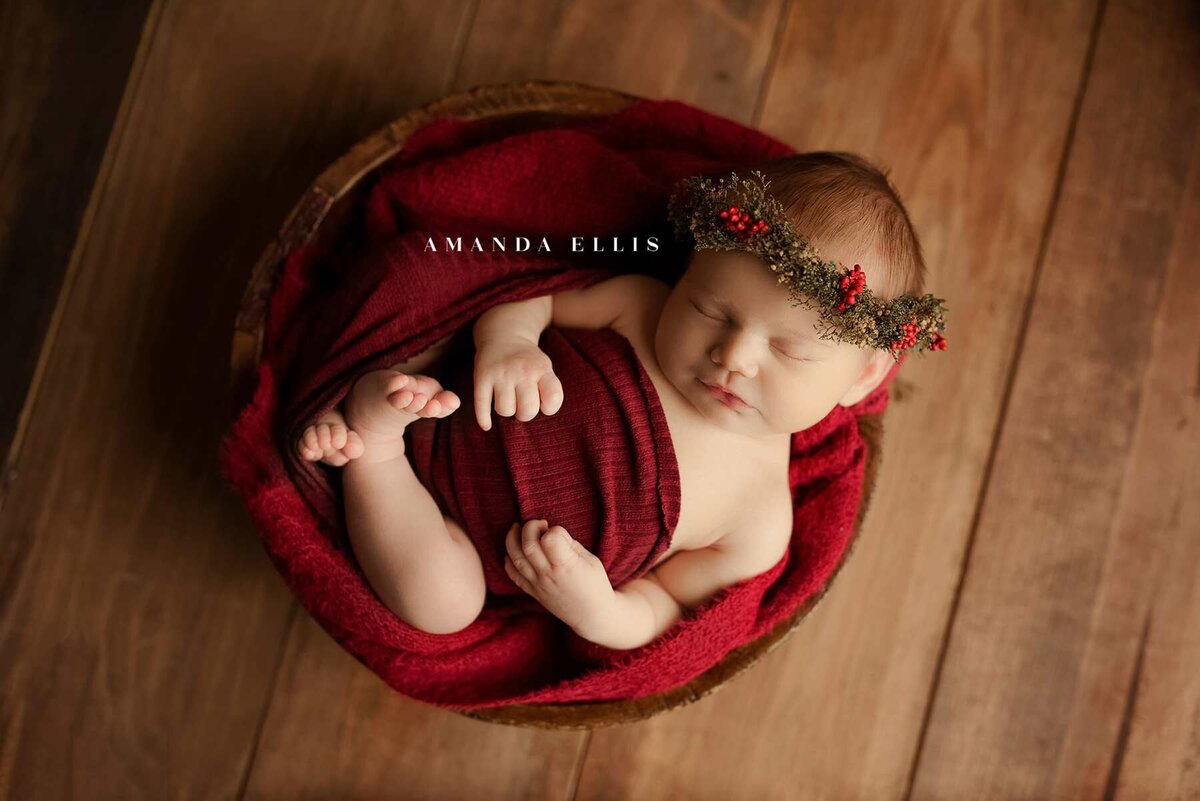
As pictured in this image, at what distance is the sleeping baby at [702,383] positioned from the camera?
98cm

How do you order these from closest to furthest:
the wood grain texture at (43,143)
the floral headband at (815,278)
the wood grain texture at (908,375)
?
the floral headband at (815,278) → the wood grain texture at (43,143) → the wood grain texture at (908,375)

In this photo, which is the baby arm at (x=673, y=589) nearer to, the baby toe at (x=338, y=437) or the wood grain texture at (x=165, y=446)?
the baby toe at (x=338, y=437)

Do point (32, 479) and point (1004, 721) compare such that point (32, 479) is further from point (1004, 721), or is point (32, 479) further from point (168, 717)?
point (1004, 721)

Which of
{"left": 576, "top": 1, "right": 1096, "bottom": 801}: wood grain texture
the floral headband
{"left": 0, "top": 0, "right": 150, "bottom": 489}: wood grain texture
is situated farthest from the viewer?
{"left": 576, "top": 1, "right": 1096, "bottom": 801}: wood grain texture

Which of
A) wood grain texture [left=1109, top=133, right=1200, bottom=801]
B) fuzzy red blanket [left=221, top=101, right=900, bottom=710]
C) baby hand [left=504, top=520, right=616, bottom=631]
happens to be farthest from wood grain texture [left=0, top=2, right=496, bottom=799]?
wood grain texture [left=1109, top=133, right=1200, bottom=801]

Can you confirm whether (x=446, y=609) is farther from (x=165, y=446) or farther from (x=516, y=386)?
(x=165, y=446)

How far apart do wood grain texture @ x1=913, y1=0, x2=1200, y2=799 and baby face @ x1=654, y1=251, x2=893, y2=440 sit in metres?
0.55

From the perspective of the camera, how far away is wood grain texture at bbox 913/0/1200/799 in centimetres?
144

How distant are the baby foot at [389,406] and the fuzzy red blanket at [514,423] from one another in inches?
1.9

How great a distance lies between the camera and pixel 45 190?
1.30 m

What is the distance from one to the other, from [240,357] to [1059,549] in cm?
123

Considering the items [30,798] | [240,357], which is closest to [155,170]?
[240,357]

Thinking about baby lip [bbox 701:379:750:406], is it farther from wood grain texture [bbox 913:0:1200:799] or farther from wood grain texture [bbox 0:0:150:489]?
wood grain texture [bbox 0:0:150:489]

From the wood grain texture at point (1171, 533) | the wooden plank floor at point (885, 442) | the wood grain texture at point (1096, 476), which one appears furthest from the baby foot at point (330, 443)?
the wood grain texture at point (1171, 533)
